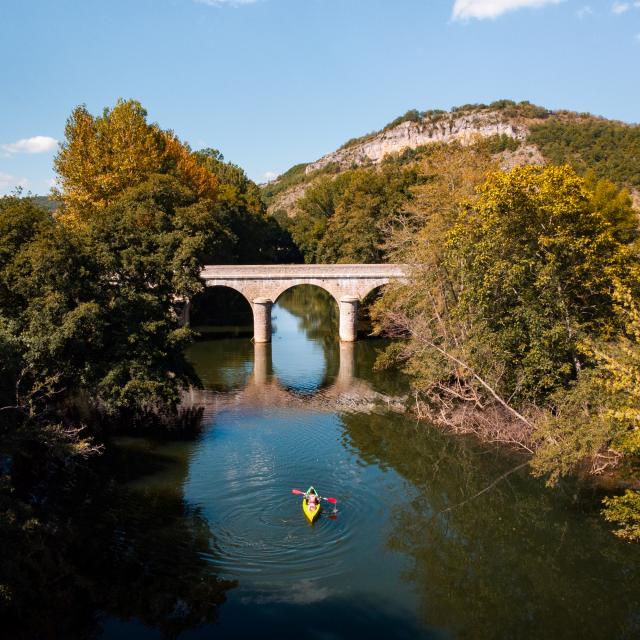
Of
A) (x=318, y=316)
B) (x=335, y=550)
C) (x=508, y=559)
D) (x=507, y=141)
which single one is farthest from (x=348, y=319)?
(x=507, y=141)

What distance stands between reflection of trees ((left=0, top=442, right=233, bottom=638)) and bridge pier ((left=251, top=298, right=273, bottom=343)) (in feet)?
84.5

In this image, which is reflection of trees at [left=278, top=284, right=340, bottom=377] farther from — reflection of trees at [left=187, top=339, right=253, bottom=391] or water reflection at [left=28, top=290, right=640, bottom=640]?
water reflection at [left=28, top=290, right=640, bottom=640]

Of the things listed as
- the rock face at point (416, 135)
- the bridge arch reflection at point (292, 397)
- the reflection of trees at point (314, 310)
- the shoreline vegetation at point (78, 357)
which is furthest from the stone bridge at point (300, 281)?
the rock face at point (416, 135)

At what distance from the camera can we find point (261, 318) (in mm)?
44750

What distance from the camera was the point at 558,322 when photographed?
68.8 ft

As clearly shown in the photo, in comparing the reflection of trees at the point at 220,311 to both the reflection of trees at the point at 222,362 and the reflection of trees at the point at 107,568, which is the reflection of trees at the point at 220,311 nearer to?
the reflection of trees at the point at 222,362

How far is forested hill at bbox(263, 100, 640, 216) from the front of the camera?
77.7 meters

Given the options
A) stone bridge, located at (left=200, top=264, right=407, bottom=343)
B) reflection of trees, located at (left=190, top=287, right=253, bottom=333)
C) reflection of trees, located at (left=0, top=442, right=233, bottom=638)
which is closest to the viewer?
reflection of trees, located at (left=0, top=442, right=233, bottom=638)

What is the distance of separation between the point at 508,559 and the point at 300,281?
30999 millimetres

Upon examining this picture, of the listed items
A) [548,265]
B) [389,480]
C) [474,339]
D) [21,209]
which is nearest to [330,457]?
[389,480]

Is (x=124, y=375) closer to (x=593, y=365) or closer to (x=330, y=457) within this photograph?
(x=330, y=457)

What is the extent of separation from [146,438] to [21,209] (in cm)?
1072

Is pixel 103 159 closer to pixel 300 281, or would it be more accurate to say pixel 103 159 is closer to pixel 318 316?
pixel 300 281

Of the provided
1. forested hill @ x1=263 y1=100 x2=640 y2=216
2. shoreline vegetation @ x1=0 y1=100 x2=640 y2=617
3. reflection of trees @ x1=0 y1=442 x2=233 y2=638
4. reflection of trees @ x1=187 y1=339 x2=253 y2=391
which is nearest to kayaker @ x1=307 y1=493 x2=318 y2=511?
reflection of trees @ x1=0 y1=442 x2=233 y2=638
